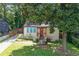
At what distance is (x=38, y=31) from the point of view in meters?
8.29

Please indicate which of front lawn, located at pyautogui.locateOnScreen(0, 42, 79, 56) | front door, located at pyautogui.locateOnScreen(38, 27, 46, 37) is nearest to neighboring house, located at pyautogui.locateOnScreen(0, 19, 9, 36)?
front lawn, located at pyautogui.locateOnScreen(0, 42, 79, 56)

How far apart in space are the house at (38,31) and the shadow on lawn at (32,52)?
22 centimetres

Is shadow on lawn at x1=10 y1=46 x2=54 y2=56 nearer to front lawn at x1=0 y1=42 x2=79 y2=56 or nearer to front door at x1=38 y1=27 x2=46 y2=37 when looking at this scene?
front lawn at x1=0 y1=42 x2=79 y2=56

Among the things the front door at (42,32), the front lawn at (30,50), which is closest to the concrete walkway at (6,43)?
the front lawn at (30,50)

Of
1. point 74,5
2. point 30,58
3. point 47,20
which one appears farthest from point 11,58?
point 74,5

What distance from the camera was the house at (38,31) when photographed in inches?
325

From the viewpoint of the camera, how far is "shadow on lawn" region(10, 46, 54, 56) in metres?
8.26

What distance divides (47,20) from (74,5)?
22.1 inches

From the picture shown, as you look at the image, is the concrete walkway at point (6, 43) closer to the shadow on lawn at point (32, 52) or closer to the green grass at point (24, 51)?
the green grass at point (24, 51)

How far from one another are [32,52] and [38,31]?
15.7 inches

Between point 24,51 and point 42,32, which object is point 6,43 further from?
point 42,32

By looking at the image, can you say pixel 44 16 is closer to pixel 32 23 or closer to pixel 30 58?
pixel 32 23

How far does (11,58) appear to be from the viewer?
8.20 metres

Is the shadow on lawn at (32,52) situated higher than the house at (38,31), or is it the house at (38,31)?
the house at (38,31)
